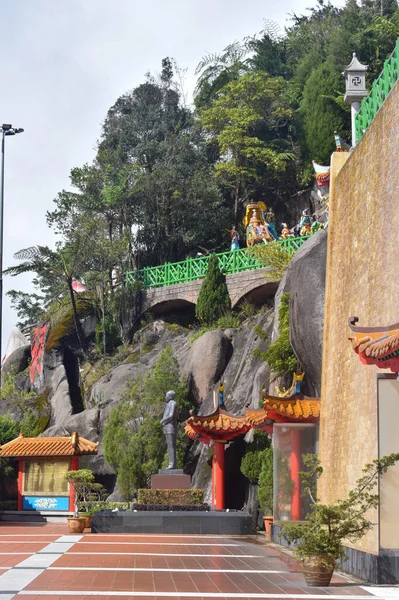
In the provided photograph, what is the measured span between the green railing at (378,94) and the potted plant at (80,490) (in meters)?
11.2

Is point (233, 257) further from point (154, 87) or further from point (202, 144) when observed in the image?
point (154, 87)

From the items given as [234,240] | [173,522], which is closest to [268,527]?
[173,522]

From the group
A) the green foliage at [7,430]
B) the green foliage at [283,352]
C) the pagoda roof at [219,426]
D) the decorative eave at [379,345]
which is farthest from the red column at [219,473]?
the decorative eave at [379,345]

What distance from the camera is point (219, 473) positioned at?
2316 centimetres

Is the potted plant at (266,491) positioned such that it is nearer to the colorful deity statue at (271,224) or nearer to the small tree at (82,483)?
the small tree at (82,483)

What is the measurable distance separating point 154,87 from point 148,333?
49.4ft

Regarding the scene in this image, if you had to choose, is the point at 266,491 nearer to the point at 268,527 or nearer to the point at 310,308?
the point at 268,527

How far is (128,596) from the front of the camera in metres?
9.71

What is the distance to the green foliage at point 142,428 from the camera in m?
26.7

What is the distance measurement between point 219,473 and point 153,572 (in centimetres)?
1116

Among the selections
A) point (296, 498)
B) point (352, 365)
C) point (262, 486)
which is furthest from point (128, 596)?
point (262, 486)

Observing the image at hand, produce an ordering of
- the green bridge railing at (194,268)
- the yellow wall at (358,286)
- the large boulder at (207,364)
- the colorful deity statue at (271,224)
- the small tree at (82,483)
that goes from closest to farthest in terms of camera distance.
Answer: the yellow wall at (358,286), the small tree at (82,483), the large boulder at (207,364), the green bridge railing at (194,268), the colorful deity statue at (271,224)

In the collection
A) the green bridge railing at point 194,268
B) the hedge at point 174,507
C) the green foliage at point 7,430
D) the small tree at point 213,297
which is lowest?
the hedge at point 174,507

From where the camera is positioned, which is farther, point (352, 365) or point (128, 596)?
point (352, 365)
